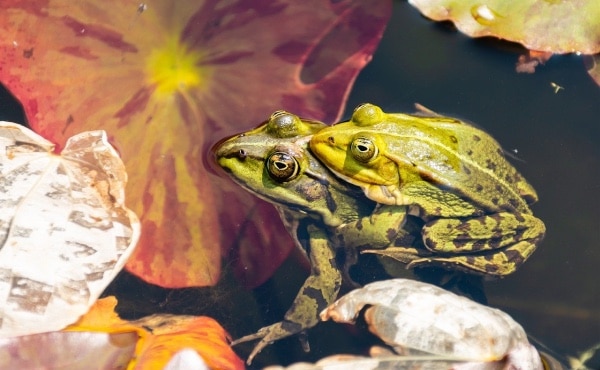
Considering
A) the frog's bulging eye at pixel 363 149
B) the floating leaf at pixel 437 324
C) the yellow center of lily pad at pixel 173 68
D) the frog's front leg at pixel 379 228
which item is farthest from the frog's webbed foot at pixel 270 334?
the yellow center of lily pad at pixel 173 68

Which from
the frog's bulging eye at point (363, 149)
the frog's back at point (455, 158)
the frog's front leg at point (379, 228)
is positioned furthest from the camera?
the frog's front leg at point (379, 228)

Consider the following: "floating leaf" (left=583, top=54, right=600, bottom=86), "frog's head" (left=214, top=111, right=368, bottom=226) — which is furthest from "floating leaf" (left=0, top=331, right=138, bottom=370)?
"floating leaf" (left=583, top=54, right=600, bottom=86)

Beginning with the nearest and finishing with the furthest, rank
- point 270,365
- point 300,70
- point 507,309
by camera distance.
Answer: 1. point 270,365
2. point 507,309
3. point 300,70

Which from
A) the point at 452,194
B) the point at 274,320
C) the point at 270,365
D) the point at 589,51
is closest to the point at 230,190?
the point at 274,320

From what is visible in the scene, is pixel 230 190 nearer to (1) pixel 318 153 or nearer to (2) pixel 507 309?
(1) pixel 318 153

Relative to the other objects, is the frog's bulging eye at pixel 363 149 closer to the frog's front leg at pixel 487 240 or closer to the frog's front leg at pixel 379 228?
the frog's front leg at pixel 379 228
